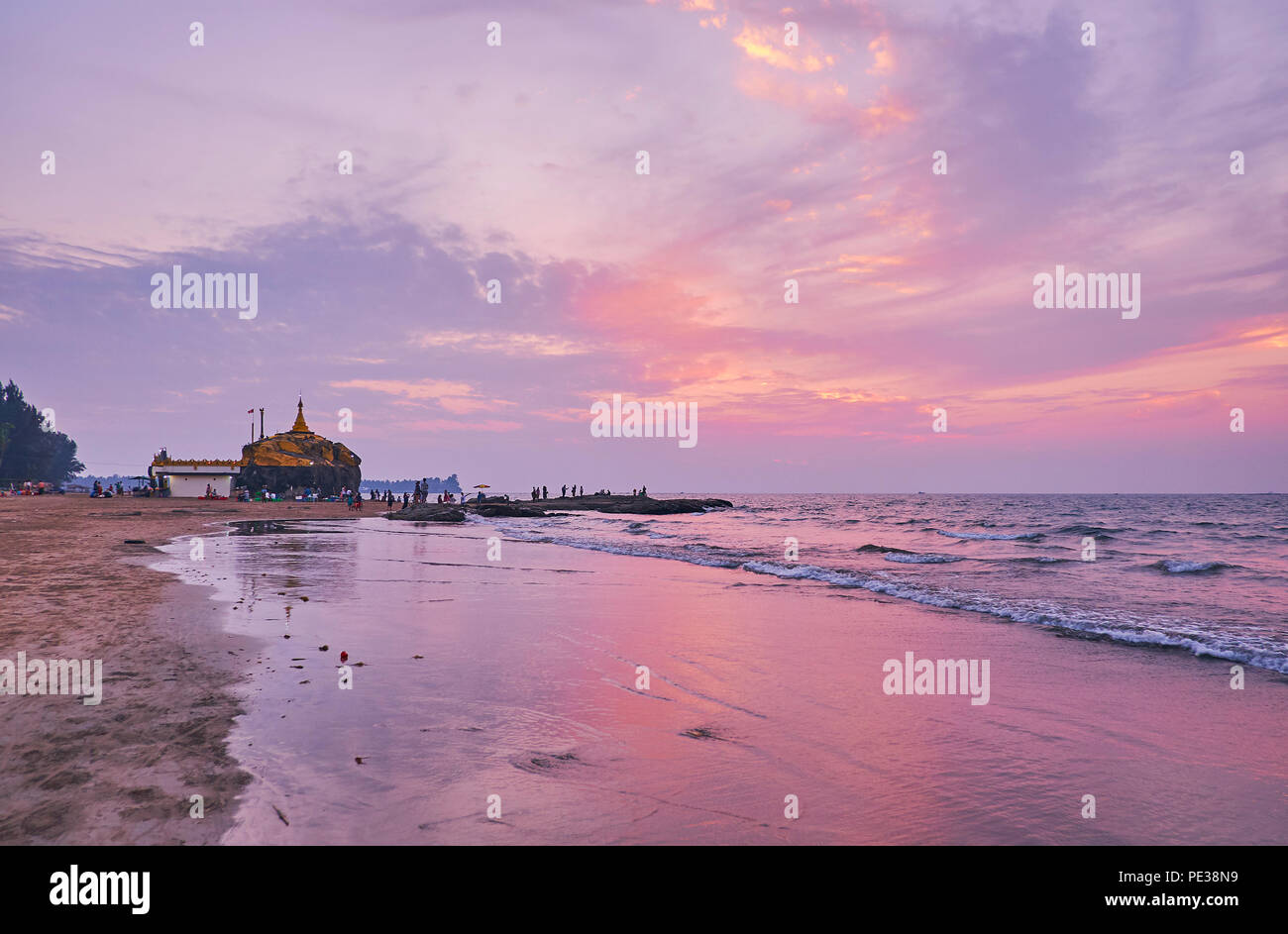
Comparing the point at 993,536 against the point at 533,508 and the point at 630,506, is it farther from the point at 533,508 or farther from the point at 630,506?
the point at 630,506

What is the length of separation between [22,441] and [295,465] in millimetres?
60672

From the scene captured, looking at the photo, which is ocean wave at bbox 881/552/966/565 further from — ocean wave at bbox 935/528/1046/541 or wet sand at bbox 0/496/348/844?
wet sand at bbox 0/496/348/844

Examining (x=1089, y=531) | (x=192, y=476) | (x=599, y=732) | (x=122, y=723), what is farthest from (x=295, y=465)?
(x=599, y=732)

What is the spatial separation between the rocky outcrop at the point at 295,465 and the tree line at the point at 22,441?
48197mm

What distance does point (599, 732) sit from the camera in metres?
6.64

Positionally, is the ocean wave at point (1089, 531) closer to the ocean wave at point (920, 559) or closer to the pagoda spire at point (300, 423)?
the ocean wave at point (920, 559)

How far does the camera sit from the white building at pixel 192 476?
81.9 metres

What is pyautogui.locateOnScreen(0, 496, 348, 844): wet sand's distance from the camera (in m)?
4.28

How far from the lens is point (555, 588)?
1752 cm

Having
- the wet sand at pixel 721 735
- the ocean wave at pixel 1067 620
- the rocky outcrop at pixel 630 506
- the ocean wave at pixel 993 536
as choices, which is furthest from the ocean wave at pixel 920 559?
the rocky outcrop at pixel 630 506

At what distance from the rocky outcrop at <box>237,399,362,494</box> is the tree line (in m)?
48.2
